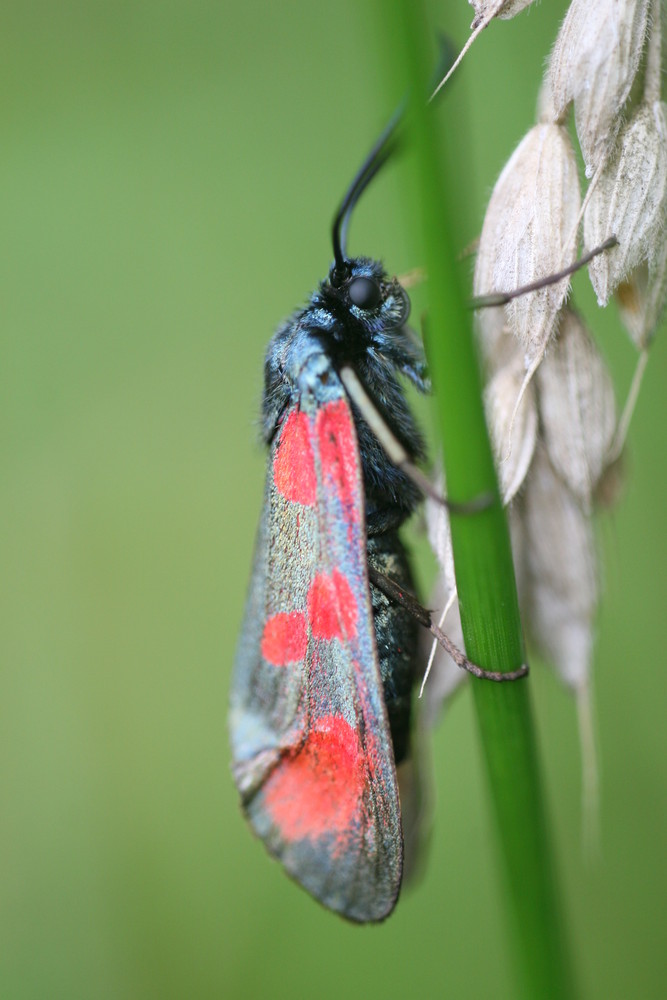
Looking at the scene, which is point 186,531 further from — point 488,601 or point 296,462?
point 488,601

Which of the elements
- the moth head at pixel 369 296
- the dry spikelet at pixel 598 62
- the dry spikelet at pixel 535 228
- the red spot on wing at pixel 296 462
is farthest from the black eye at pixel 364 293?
the dry spikelet at pixel 598 62

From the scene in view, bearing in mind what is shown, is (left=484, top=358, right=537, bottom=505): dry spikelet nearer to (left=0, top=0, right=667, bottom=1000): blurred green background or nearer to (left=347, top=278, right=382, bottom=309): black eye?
(left=347, top=278, right=382, bottom=309): black eye

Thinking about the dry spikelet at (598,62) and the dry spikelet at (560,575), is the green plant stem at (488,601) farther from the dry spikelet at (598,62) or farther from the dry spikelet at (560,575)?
the dry spikelet at (560,575)

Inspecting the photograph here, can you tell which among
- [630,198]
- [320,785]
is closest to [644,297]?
[630,198]

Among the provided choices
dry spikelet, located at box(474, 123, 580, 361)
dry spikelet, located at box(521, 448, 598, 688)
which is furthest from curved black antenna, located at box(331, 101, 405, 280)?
dry spikelet, located at box(521, 448, 598, 688)

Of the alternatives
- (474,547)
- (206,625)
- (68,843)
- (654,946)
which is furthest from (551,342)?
(68,843)
